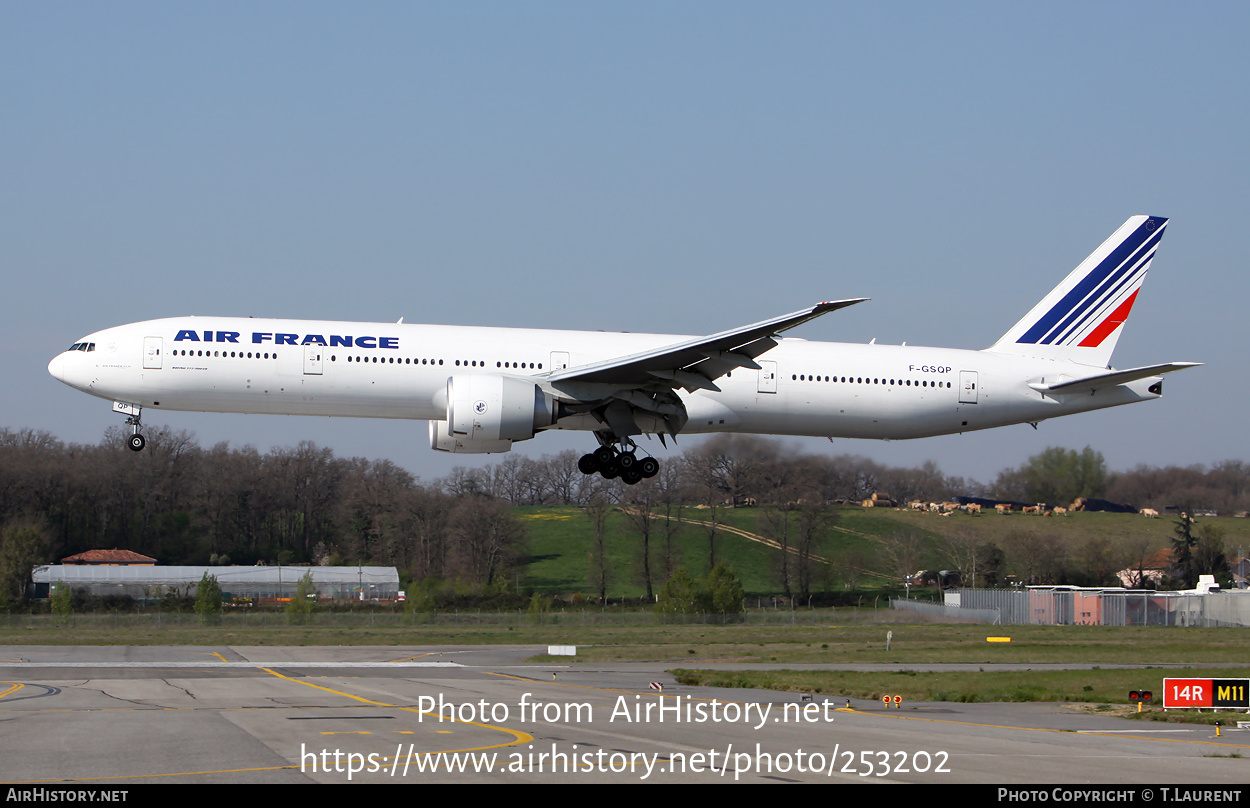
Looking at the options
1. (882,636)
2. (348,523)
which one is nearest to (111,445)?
(348,523)

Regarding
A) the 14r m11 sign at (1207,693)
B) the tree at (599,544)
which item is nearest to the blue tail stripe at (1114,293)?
the 14r m11 sign at (1207,693)

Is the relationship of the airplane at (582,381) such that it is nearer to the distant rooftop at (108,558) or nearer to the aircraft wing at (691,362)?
the aircraft wing at (691,362)

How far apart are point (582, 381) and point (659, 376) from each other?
6.41 feet

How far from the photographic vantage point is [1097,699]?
87.4ft

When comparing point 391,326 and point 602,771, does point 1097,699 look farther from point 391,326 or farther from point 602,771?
point 391,326

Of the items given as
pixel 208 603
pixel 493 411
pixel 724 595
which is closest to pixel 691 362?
pixel 493 411

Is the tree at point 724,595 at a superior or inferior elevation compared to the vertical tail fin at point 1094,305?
inferior

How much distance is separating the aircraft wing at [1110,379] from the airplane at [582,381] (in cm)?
6

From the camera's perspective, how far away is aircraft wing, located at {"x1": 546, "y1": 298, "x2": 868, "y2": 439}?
28.6m

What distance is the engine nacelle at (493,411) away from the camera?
1159 inches

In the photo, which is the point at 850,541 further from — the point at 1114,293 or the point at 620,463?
the point at 620,463

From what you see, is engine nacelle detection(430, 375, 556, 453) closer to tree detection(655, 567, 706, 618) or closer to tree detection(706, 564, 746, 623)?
tree detection(655, 567, 706, 618)

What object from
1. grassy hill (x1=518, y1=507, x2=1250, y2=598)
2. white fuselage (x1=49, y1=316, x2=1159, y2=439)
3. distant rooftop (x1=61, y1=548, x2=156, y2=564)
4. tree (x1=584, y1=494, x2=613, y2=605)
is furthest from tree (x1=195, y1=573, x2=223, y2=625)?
white fuselage (x1=49, y1=316, x2=1159, y2=439)

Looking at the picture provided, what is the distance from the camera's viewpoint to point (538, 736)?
1762 cm
